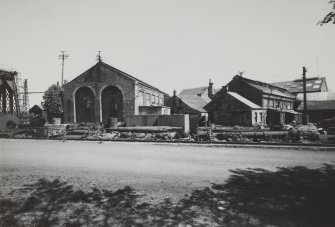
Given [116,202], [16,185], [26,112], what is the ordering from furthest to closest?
[26,112]
[16,185]
[116,202]

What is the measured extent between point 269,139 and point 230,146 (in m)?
4.62

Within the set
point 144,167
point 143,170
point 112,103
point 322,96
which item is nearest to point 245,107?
point 112,103

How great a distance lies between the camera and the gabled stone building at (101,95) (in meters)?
30.1

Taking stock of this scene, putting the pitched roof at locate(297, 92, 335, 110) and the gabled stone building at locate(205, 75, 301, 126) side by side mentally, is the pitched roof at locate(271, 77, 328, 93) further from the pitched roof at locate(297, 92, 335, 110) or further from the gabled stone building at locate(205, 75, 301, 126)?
the gabled stone building at locate(205, 75, 301, 126)

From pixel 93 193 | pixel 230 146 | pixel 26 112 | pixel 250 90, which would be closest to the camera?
pixel 93 193

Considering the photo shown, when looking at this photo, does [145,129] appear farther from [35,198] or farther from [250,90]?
[250,90]

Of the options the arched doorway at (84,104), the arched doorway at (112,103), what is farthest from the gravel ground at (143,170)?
the arched doorway at (84,104)

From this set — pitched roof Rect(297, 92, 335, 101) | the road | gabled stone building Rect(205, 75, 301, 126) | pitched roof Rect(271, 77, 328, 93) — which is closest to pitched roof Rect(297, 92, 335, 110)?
pitched roof Rect(297, 92, 335, 101)

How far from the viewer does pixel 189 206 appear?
516 centimetres

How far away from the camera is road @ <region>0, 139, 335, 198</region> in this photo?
22.5 ft

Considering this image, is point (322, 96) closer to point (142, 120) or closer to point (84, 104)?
point (142, 120)

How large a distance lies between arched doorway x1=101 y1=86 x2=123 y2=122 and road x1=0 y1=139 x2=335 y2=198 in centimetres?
1891

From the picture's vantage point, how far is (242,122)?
32031mm

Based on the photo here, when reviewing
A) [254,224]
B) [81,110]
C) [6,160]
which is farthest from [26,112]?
[254,224]
